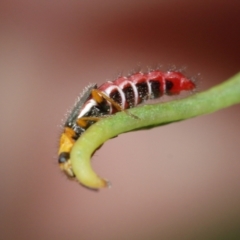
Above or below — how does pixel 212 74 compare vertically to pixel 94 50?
below

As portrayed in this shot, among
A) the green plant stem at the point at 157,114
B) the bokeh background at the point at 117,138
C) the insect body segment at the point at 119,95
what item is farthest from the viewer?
the bokeh background at the point at 117,138

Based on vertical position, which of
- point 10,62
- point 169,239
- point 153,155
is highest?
point 10,62

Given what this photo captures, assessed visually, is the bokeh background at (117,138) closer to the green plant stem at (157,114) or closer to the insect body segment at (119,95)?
the insect body segment at (119,95)

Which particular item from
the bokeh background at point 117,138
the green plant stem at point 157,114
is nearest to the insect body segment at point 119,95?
the green plant stem at point 157,114

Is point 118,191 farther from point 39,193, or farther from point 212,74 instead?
point 212,74

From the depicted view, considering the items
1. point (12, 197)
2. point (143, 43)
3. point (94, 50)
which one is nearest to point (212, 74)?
point (143, 43)

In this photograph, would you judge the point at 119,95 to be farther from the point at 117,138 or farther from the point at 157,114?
the point at 117,138
